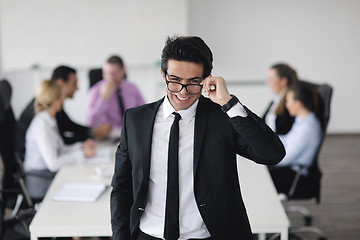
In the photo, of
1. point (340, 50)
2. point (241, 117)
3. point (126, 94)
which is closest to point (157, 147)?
point (241, 117)

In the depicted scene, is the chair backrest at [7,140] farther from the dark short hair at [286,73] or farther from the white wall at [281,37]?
the white wall at [281,37]

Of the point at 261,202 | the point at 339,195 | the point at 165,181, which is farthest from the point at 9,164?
the point at 339,195

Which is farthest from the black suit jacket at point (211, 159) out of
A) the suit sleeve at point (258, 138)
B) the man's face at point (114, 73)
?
the man's face at point (114, 73)

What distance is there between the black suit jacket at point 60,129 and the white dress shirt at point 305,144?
1598 millimetres

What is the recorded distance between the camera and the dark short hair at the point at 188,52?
5.55 feet

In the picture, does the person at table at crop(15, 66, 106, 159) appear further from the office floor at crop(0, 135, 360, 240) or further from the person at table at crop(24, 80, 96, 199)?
the office floor at crop(0, 135, 360, 240)

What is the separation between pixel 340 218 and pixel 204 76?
278 centimetres

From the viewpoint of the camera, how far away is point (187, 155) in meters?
1.83

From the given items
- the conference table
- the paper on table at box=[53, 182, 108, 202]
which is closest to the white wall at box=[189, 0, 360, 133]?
the conference table

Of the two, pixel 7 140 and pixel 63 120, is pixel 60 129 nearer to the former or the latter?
pixel 63 120

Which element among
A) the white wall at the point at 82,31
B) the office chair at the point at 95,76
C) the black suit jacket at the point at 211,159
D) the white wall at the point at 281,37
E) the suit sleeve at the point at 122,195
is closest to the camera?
the black suit jacket at the point at 211,159

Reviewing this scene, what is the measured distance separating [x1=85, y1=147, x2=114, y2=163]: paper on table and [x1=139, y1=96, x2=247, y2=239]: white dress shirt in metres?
1.50

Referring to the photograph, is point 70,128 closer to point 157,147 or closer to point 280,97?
point 280,97

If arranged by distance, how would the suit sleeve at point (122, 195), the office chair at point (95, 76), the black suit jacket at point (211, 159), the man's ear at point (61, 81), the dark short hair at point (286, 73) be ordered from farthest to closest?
1. the office chair at point (95, 76)
2. the dark short hair at point (286, 73)
3. the man's ear at point (61, 81)
4. the suit sleeve at point (122, 195)
5. the black suit jacket at point (211, 159)
